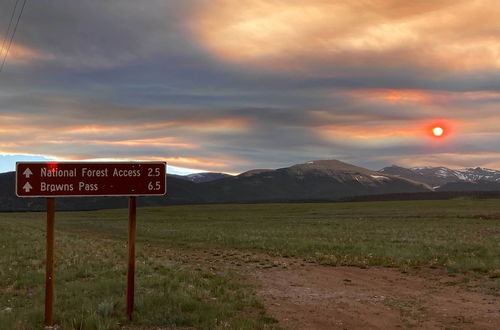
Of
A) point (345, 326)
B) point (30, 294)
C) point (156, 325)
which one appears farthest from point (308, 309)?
point (30, 294)

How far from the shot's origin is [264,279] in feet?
51.8

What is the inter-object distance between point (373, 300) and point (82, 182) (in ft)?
26.4

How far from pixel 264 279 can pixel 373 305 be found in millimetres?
4813

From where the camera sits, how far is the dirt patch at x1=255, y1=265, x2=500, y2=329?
33.3ft

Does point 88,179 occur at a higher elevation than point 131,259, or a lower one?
higher

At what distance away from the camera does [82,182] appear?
9438 millimetres

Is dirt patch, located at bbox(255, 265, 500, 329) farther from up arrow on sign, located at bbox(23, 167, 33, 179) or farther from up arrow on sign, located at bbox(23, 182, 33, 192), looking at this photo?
up arrow on sign, located at bbox(23, 167, 33, 179)

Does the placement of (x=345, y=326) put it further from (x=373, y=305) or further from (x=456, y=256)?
(x=456, y=256)

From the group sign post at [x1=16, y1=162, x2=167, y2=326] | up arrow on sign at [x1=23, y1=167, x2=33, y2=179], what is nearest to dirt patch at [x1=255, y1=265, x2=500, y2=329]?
sign post at [x1=16, y1=162, x2=167, y2=326]

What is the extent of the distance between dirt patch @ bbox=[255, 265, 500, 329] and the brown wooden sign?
4.18 m

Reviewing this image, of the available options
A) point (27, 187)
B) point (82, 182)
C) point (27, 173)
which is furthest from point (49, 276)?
point (27, 173)

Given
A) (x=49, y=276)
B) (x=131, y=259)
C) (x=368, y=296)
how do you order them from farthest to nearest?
(x=368, y=296), (x=131, y=259), (x=49, y=276)

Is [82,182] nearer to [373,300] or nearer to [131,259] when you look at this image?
[131,259]

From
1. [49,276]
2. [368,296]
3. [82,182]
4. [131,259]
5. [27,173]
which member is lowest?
[368,296]
